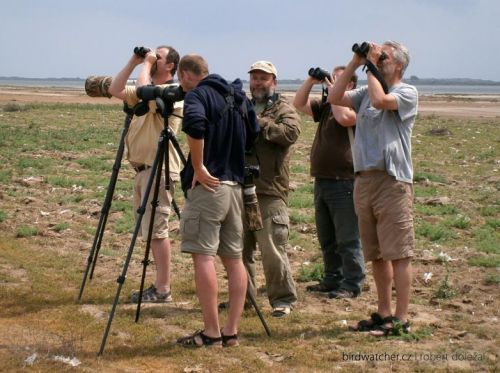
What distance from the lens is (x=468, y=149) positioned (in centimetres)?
1867

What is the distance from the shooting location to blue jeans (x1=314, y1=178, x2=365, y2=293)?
6637mm

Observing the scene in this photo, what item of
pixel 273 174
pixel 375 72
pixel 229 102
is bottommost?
pixel 273 174

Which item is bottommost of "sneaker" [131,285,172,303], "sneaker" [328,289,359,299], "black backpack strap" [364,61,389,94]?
"sneaker" [328,289,359,299]

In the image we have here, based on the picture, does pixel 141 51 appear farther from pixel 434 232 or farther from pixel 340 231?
pixel 434 232

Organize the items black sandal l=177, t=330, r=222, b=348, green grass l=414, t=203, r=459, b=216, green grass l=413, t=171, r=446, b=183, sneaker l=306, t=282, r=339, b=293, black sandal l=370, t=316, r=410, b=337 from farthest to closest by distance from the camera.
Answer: green grass l=413, t=171, r=446, b=183, green grass l=414, t=203, r=459, b=216, sneaker l=306, t=282, r=339, b=293, black sandal l=370, t=316, r=410, b=337, black sandal l=177, t=330, r=222, b=348

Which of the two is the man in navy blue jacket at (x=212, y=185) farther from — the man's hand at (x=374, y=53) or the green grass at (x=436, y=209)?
the green grass at (x=436, y=209)

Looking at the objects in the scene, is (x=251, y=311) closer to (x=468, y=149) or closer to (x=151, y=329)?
(x=151, y=329)

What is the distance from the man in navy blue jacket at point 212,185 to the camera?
16.4 ft

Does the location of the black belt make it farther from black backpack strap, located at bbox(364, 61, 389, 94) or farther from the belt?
black backpack strap, located at bbox(364, 61, 389, 94)

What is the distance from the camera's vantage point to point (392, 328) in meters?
5.55

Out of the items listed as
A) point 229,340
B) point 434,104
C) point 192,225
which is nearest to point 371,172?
point 192,225

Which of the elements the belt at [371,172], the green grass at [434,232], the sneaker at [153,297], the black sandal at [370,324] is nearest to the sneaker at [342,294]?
the black sandal at [370,324]

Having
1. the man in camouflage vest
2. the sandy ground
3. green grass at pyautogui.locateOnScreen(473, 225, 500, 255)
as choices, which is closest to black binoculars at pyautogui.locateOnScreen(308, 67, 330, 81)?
the man in camouflage vest

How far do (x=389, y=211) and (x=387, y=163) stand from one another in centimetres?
34
